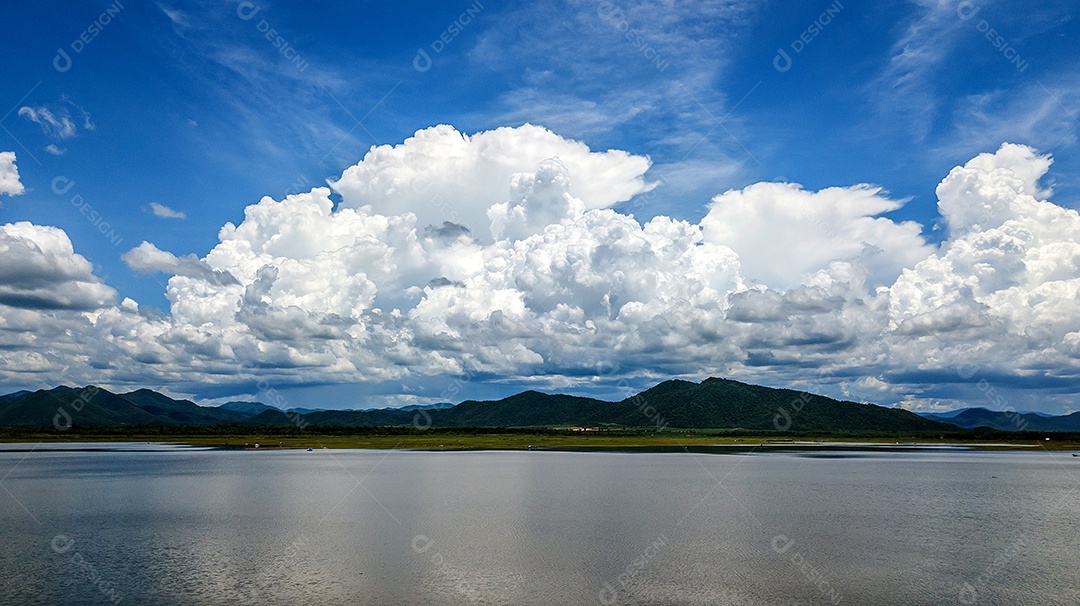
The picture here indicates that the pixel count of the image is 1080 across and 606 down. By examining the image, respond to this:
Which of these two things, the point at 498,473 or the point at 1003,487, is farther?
the point at 498,473

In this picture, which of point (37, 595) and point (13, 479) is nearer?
point (37, 595)

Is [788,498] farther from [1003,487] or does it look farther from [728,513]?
[1003,487]

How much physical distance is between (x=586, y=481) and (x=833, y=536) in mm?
43660

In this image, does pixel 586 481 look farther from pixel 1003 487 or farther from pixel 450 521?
pixel 1003 487

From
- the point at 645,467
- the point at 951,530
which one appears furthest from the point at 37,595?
the point at 645,467

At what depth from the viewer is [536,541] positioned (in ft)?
156

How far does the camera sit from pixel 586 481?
90.4 meters

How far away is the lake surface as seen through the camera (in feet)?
113

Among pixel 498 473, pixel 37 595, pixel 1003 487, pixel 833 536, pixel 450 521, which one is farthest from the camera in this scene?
pixel 498 473

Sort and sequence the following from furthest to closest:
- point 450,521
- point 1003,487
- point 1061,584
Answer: point 1003,487, point 450,521, point 1061,584

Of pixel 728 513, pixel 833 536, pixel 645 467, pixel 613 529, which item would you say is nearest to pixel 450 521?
pixel 613 529

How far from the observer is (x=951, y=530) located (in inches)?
2069

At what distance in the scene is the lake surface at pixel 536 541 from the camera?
3450 centimetres

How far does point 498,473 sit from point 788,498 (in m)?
44.8
